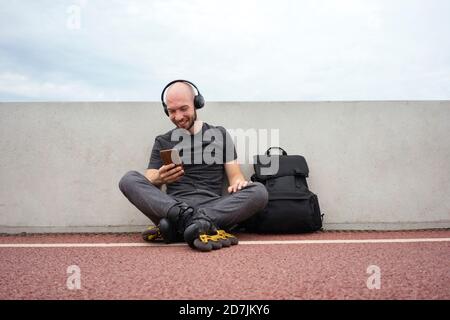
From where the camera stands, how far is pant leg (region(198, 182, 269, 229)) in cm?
242

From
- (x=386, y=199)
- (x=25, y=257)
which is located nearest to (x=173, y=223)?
(x=25, y=257)

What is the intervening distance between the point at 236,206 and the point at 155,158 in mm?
840

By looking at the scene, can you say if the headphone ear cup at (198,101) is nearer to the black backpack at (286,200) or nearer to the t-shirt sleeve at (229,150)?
the t-shirt sleeve at (229,150)

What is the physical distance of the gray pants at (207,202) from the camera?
2.36 metres

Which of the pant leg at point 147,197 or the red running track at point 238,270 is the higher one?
the pant leg at point 147,197

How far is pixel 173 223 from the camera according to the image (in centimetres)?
229

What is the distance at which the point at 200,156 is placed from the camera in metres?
2.81
